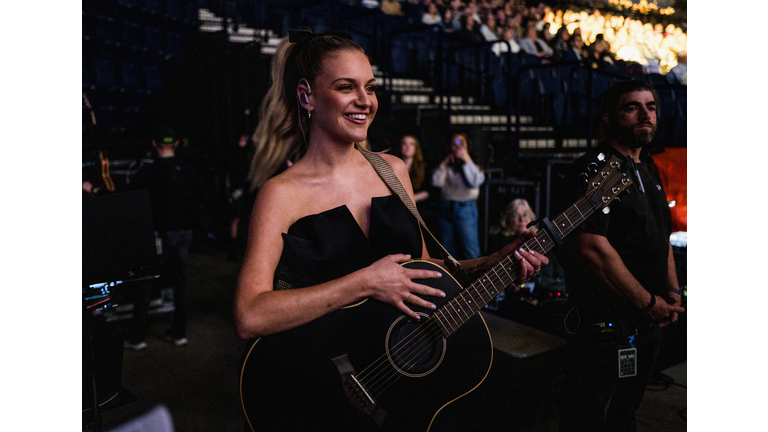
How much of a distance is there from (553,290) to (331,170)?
2.48 meters

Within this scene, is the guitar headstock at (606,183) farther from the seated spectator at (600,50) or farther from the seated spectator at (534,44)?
the seated spectator at (534,44)

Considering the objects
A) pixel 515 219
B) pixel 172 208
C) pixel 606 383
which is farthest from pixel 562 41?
pixel 606 383

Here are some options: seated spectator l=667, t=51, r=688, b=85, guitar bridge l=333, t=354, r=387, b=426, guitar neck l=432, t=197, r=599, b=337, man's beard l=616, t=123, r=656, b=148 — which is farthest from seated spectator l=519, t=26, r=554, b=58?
guitar bridge l=333, t=354, r=387, b=426

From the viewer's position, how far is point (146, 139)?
26.5 feet

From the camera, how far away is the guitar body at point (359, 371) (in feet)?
4.09

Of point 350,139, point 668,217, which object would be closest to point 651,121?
point 668,217

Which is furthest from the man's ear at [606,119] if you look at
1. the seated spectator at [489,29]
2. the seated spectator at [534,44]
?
the seated spectator at [534,44]

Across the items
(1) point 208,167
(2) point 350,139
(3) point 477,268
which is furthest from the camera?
(1) point 208,167

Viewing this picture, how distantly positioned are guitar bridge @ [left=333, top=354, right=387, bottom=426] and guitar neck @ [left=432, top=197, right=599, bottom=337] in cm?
25

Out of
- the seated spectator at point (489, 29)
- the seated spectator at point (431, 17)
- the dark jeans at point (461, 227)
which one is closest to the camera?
the dark jeans at point (461, 227)

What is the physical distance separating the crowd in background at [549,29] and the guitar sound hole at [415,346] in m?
6.66

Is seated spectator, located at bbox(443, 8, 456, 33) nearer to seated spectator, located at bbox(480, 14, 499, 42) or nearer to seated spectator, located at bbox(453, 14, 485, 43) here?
seated spectator, located at bbox(453, 14, 485, 43)

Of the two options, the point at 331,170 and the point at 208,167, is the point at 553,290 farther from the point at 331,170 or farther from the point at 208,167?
the point at 208,167

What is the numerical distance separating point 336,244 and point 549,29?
30.3 ft
